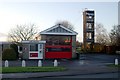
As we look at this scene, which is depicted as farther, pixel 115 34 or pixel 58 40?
pixel 115 34

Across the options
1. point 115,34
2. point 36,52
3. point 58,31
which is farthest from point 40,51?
point 115,34

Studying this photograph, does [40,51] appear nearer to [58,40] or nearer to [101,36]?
[58,40]

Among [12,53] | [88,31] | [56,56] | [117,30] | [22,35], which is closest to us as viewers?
[12,53]

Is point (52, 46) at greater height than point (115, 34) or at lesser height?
lesser

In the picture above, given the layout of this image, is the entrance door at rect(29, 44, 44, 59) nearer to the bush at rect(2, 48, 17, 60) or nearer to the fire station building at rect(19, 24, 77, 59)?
the fire station building at rect(19, 24, 77, 59)

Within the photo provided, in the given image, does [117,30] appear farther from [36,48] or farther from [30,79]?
[30,79]

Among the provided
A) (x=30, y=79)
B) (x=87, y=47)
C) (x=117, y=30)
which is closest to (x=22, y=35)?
(x=87, y=47)

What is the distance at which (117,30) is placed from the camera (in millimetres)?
71625

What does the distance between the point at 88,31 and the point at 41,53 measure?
42479mm

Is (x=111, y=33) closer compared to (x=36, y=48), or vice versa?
(x=36, y=48)

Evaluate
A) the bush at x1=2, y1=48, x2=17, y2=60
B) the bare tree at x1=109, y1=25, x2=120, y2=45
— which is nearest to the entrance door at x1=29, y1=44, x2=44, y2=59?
the bush at x1=2, y1=48, x2=17, y2=60

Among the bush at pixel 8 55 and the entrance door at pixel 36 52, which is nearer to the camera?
the bush at pixel 8 55

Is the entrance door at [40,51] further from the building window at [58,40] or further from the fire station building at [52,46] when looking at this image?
the building window at [58,40]

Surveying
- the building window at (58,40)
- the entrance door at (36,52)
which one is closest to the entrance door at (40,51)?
the entrance door at (36,52)
